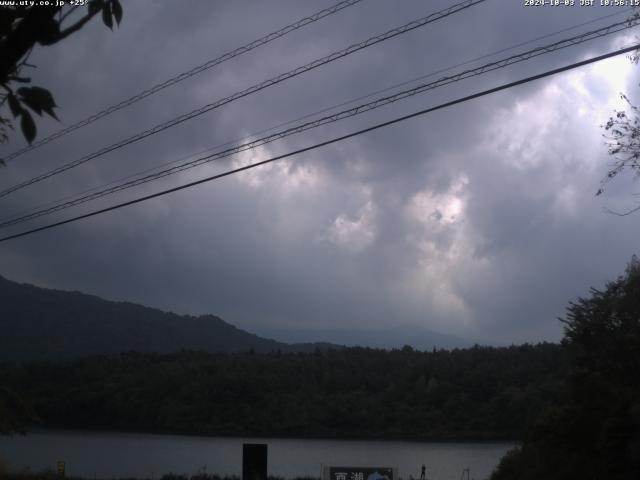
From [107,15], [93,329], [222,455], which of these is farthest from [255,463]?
[93,329]

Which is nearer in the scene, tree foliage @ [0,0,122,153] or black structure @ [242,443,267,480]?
tree foliage @ [0,0,122,153]

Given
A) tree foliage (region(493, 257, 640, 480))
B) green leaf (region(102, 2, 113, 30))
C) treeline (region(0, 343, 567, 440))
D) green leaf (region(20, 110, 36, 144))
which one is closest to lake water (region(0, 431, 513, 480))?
treeline (region(0, 343, 567, 440))

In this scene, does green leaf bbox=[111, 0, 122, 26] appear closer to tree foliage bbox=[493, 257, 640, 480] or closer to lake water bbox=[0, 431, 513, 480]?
tree foliage bbox=[493, 257, 640, 480]

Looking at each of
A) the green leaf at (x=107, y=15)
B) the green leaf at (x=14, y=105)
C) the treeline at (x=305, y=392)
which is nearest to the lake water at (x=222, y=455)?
the treeline at (x=305, y=392)

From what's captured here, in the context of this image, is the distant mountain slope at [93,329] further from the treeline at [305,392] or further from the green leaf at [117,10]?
the green leaf at [117,10]

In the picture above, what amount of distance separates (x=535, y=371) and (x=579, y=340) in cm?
2192

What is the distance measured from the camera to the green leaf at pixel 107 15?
13.9ft

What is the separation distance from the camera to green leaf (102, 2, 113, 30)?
167 inches

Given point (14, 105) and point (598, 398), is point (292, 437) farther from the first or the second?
point (14, 105)

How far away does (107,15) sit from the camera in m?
4.27

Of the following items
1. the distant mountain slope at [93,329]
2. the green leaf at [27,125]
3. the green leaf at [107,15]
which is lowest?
the green leaf at [27,125]

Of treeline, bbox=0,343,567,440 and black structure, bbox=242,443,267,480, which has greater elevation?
treeline, bbox=0,343,567,440

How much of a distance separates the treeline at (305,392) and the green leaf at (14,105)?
3659cm

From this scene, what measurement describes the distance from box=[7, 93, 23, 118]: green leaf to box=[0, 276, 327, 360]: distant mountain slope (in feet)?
266
